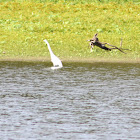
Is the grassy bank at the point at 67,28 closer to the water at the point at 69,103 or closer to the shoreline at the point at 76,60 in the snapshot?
the shoreline at the point at 76,60

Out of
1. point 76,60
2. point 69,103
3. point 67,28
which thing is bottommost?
point 69,103

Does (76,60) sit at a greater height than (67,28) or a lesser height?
lesser

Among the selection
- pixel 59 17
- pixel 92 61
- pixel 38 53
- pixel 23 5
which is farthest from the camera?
pixel 23 5

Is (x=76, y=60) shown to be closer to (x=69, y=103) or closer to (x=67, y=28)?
(x=67, y=28)

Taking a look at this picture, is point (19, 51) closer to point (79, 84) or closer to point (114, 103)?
point (79, 84)

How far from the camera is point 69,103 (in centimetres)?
1973

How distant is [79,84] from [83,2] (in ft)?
116

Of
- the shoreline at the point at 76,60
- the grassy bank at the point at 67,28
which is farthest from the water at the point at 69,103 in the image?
the grassy bank at the point at 67,28

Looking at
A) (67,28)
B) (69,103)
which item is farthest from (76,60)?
(69,103)

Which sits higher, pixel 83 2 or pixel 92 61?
pixel 83 2

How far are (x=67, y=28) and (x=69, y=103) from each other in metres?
29.9

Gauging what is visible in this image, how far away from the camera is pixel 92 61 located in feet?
124

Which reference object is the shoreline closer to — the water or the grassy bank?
the grassy bank

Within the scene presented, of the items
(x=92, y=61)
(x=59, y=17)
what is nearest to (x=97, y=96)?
(x=92, y=61)
